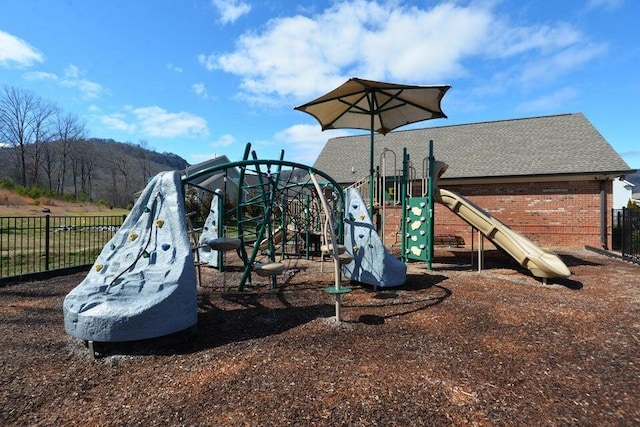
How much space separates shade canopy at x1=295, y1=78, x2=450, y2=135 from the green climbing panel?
212 centimetres

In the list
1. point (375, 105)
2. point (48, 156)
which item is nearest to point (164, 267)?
point (375, 105)

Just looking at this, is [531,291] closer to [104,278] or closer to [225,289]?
[225,289]

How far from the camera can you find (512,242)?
7.59 m

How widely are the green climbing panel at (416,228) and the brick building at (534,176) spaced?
1.62m

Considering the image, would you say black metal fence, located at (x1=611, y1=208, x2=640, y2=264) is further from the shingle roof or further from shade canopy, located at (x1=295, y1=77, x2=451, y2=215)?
shade canopy, located at (x1=295, y1=77, x2=451, y2=215)

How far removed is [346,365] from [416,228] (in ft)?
18.0

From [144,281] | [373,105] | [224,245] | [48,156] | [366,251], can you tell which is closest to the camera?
[144,281]

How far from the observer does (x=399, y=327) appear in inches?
170

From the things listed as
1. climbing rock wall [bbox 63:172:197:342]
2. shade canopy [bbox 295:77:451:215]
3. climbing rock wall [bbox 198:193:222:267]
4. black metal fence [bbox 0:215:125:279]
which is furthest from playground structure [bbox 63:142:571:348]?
black metal fence [bbox 0:215:125:279]

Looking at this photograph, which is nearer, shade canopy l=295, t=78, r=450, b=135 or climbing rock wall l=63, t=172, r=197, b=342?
climbing rock wall l=63, t=172, r=197, b=342

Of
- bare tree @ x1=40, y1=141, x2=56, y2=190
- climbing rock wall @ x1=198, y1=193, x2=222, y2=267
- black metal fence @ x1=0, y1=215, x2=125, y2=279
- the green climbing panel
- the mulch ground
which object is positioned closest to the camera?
the mulch ground

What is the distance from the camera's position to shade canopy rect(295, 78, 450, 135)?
7.60 meters

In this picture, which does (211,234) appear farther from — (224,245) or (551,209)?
(551,209)

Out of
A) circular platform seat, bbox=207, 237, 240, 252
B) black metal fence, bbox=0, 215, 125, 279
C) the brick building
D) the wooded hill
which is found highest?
the wooded hill
